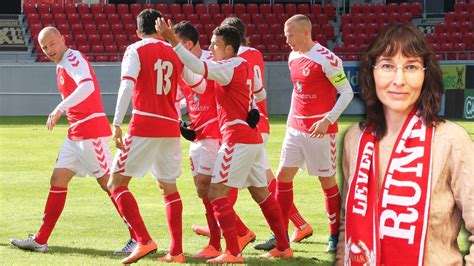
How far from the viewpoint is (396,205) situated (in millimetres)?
3375

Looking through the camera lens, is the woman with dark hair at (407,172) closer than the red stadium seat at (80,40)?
Yes

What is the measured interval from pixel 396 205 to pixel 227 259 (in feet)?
15.6

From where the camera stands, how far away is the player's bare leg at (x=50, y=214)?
875cm

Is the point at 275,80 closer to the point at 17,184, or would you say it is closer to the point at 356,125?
the point at 17,184

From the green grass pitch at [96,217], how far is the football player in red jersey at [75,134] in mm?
459

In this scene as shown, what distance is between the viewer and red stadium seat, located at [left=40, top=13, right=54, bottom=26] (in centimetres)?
3469

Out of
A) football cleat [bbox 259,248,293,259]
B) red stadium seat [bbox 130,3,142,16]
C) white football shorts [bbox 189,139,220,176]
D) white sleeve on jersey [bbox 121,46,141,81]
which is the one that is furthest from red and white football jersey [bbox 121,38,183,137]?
red stadium seat [bbox 130,3,142,16]

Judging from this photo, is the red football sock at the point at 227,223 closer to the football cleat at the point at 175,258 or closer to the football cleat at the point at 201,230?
the football cleat at the point at 175,258

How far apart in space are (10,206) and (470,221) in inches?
359

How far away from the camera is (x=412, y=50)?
11.3 ft

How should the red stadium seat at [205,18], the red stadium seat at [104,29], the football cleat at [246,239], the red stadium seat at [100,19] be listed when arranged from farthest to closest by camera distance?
the red stadium seat at [100,19], the red stadium seat at [205,18], the red stadium seat at [104,29], the football cleat at [246,239]

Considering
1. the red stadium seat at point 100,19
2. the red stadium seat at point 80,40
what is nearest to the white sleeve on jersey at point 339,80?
the red stadium seat at point 80,40

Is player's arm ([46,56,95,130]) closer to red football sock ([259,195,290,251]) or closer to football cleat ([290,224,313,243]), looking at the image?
red football sock ([259,195,290,251])

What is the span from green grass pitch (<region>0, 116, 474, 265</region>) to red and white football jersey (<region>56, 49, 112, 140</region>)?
1000 millimetres
